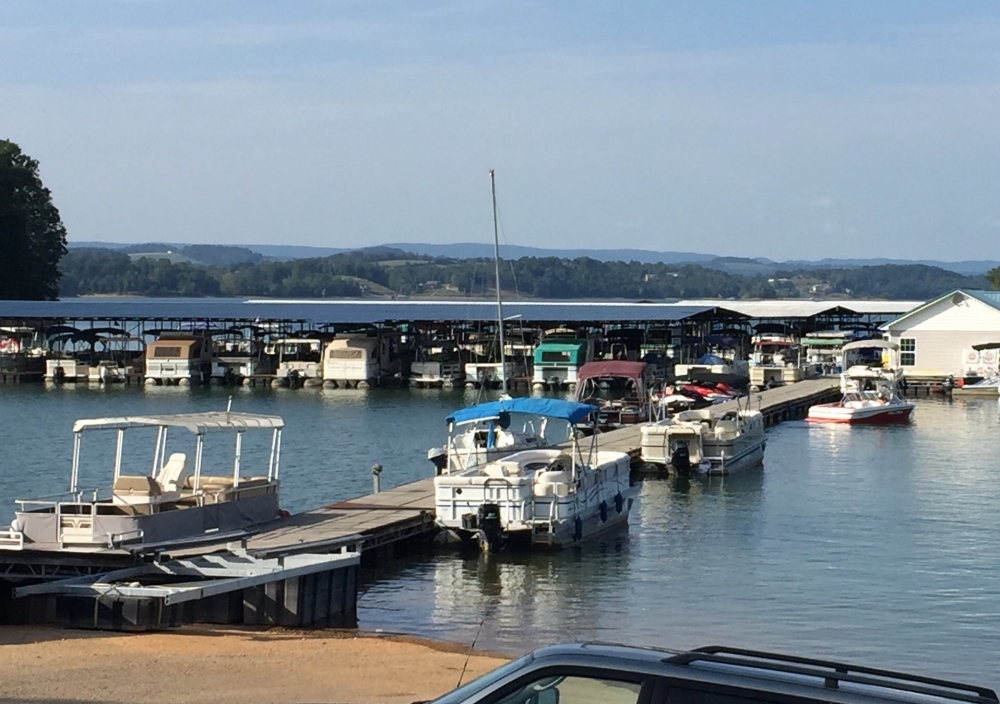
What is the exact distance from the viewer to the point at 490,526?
29.3 metres

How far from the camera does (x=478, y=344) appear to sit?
295 feet

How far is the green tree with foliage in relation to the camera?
112688 mm

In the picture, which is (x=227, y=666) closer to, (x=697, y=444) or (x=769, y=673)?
(x=769, y=673)

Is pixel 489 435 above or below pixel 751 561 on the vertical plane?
above

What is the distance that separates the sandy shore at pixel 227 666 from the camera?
16609 mm

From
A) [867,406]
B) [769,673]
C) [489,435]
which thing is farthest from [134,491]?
[867,406]

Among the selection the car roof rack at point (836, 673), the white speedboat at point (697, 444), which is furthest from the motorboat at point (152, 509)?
the car roof rack at point (836, 673)

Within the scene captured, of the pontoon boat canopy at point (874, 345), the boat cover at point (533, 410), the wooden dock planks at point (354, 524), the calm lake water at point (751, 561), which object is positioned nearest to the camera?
the calm lake water at point (751, 561)

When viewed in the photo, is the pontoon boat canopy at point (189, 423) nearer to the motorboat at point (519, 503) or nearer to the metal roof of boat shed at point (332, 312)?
the motorboat at point (519, 503)

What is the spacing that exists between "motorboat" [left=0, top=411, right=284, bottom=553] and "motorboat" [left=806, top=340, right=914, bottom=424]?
37.3 meters

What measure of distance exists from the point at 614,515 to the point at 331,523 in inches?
292

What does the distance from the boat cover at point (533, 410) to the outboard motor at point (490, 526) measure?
330 cm

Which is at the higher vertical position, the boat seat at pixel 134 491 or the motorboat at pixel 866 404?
the boat seat at pixel 134 491

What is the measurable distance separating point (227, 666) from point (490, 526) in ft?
37.8
